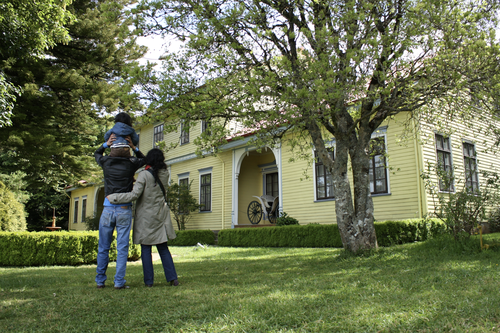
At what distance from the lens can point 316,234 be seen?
35.2 feet

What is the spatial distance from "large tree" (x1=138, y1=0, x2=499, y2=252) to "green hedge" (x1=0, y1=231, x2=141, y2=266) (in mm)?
3676

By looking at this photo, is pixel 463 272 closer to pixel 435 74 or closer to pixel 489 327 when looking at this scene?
pixel 489 327

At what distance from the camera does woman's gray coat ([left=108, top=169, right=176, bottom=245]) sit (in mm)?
4207

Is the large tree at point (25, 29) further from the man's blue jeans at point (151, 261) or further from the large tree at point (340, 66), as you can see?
the man's blue jeans at point (151, 261)

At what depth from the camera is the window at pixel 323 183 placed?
1287 centimetres

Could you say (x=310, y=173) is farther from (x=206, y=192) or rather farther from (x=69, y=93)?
(x=69, y=93)

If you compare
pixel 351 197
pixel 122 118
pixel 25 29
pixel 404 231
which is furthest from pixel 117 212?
pixel 404 231

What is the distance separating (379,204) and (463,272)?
686 cm

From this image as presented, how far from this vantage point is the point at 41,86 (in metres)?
11.4

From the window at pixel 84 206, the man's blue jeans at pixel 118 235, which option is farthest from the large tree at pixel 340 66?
the window at pixel 84 206

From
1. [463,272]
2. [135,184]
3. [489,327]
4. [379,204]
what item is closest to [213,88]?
[135,184]

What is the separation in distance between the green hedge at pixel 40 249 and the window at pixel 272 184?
10.1 metres

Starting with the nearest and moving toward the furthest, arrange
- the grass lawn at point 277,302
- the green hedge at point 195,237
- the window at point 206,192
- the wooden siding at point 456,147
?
the grass lawn at point 277,302 → the wooden siding at point 456,147 → the green hedge at point 195,237 → the window at point 206,192

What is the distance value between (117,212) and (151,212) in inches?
14.8
